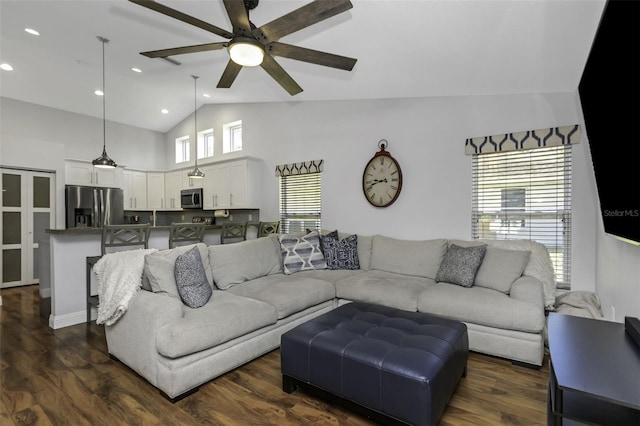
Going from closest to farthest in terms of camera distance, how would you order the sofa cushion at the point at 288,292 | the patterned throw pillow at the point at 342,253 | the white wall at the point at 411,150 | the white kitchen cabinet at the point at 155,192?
1. the sofa cushion at the point at 288,292
2. the white wall at the point at 411,150
3. the patterned throw pillow at the point at 342,253
4. the white kitchen cabinet at the point at 155,192

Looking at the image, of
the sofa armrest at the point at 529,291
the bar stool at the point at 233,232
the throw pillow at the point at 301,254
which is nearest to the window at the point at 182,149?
the bar stool at the point at 233,232

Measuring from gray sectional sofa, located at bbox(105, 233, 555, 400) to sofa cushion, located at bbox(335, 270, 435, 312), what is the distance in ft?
0.03

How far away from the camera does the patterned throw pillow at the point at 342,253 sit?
4020 mm

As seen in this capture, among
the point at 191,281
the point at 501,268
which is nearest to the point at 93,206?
the point at 191,281

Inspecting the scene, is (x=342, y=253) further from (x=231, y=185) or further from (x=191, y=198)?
(x=191, y=198)

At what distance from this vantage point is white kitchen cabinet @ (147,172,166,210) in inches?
275

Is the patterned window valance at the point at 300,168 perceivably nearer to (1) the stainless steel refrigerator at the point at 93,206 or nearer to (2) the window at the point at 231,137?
(2) the window at the point at 231,137

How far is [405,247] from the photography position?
3.78 meters

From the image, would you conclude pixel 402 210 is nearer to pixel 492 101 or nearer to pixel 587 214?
pixel 492 101

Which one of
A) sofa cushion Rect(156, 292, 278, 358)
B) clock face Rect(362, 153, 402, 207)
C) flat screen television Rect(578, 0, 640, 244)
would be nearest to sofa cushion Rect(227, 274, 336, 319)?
sofa cushion Rect(156, 292, 278, 358)

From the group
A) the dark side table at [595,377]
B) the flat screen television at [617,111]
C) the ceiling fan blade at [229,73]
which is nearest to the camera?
the dark side table at [595,377]

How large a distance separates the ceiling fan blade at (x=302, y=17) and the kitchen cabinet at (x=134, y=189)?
6.07 metres

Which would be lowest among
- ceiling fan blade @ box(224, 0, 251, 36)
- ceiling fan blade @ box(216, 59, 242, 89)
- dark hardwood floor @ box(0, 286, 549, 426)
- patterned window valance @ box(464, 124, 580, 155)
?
dark hardwood floor @ box(0, 286, 549, 426)

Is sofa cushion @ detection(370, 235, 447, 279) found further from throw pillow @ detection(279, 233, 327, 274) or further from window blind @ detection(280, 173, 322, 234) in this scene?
window blind @ detection(280, 173, 322, 234)
